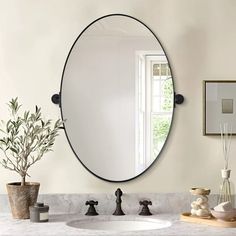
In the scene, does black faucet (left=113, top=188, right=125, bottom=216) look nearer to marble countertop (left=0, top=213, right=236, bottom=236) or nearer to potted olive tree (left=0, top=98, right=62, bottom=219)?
marble countertop (left=0, top=213, right=236, bottom=236)

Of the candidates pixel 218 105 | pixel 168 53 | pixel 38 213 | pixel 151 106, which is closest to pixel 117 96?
pixel 151 106

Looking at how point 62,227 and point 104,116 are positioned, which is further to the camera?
point 104,116

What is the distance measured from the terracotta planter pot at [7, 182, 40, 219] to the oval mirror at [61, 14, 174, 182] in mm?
373

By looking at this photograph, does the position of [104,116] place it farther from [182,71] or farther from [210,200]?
[210,200]

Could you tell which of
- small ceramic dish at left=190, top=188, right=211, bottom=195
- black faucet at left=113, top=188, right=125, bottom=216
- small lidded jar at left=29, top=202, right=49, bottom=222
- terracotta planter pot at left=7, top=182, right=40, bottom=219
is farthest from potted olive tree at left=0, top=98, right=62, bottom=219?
small ceramic dish at left=190, top=188, right=211, bottom=195

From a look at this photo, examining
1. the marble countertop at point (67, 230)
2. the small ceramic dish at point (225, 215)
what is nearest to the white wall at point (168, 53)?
the marble countertop at point (67, 230)

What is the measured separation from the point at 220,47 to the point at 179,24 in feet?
0.83

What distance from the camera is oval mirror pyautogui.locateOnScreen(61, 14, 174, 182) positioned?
304 centimetres

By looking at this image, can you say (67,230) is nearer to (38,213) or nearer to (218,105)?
(38,213)

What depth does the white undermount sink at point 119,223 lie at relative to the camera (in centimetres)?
283

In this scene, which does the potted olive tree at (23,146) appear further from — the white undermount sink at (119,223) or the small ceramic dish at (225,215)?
the small ceramic dish at (225,215)

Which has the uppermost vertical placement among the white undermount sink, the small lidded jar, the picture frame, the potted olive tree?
the picture frame


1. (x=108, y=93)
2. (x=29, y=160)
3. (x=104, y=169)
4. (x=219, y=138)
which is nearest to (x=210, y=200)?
(x=219, y=138)

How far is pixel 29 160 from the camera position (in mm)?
3035
